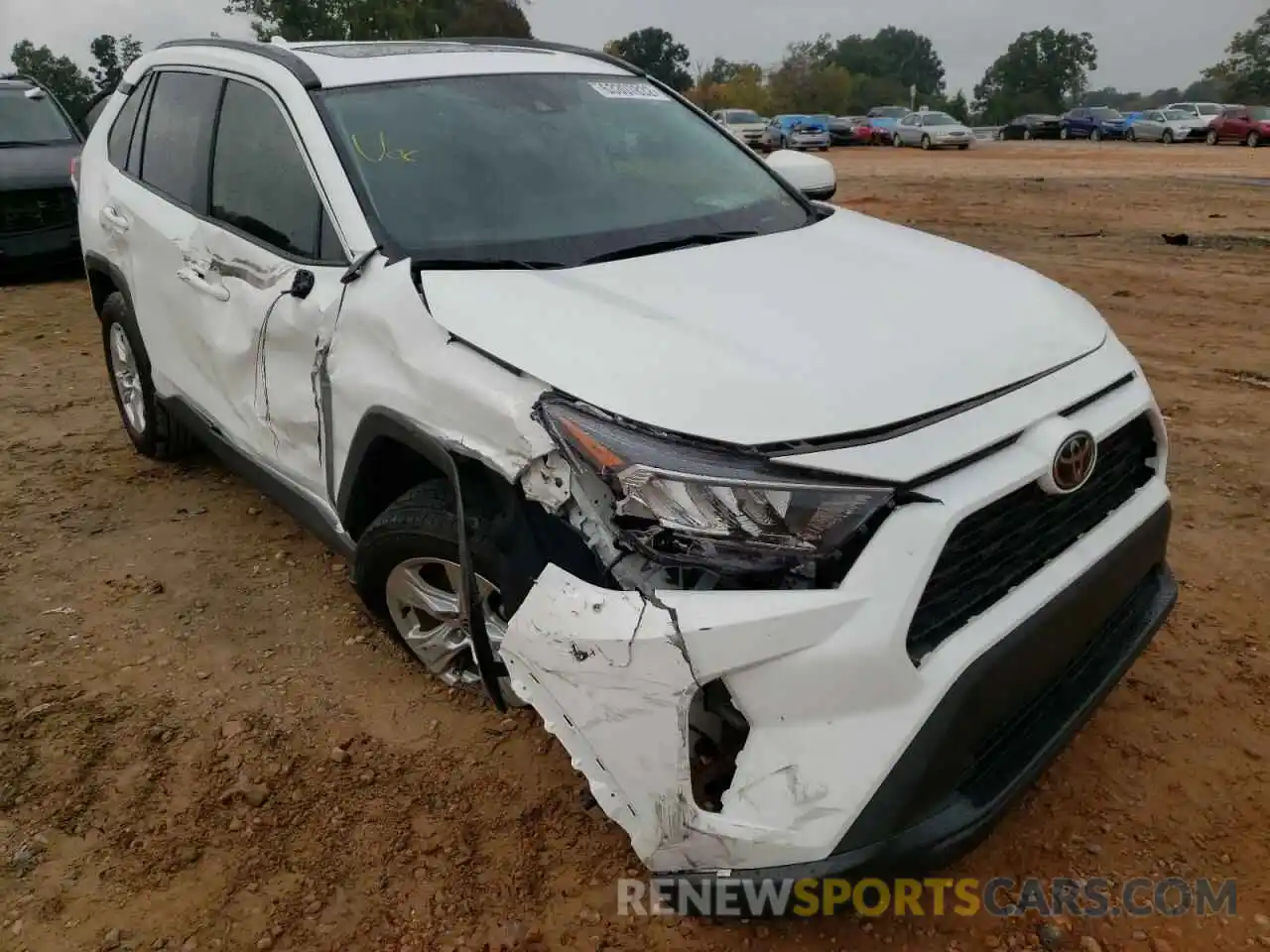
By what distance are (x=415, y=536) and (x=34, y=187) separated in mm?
8456

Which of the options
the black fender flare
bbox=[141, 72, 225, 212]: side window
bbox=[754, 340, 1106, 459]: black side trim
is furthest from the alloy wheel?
bbox=[754, 340, 1106, 459]: black side trim

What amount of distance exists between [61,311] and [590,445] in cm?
782

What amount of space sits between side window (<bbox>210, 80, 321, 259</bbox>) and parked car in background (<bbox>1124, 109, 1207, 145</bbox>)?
35.5 meters

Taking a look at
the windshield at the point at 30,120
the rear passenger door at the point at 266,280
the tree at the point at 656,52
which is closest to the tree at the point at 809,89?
the tree at the point at 656,52

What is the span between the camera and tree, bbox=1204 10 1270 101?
61.8 m

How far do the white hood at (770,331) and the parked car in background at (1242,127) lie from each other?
32.7 m

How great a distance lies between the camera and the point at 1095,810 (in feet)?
8.18

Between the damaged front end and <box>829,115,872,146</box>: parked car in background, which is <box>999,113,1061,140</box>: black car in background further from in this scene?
the damaged front end

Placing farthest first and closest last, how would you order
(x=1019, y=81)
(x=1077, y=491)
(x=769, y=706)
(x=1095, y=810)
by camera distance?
1. (x=1019, y=81)
2. (x=1095, y=810)
3. (x=1077, y=491)
4. (x=769, y=706)

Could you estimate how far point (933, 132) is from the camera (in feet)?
112

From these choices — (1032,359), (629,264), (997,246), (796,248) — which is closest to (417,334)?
(629,264)

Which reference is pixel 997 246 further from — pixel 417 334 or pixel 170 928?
pixel 170 928

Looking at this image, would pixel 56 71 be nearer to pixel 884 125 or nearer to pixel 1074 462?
pixel 884 125

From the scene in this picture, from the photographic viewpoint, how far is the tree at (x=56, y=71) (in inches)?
1978
